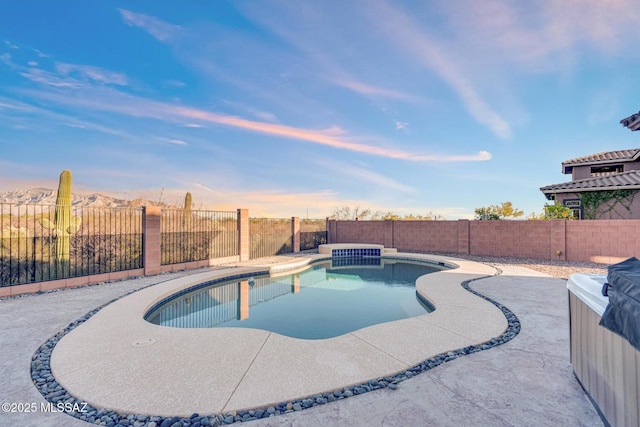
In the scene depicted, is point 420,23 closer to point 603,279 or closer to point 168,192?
point 603,279

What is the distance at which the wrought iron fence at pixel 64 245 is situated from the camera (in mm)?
6164

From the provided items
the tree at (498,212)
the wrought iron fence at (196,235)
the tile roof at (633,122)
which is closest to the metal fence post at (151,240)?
A: the wrought iron fence at (196,235)

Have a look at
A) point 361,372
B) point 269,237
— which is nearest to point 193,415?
point 361,372

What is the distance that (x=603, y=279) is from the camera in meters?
2.40

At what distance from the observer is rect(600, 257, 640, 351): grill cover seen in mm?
1366

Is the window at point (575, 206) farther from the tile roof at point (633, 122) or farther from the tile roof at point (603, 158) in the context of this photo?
the tile roof at point (633, 122)

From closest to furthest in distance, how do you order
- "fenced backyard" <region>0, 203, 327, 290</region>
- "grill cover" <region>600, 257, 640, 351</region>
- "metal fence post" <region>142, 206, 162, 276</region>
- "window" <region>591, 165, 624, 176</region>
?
"grill cover" <region>600, 257, 640, 351</region> → "fenced backyard" <region>0, 203, 327, 290</region> → "metal fence post" <region>142, 206, 162, 276</region> → "window" <region>591, 165, 624, 176</region>

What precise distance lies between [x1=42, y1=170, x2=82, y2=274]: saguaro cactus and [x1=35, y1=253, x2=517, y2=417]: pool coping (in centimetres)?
340

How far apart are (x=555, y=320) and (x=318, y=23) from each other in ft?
29.6

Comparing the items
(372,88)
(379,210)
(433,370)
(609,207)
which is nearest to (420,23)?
(372,88)

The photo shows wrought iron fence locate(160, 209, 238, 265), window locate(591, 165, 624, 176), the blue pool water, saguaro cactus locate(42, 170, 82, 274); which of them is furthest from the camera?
window locate(591, 165, 624, 176)

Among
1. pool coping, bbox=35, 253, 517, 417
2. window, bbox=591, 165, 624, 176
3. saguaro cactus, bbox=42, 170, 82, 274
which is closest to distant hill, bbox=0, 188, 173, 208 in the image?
saguaro cactus, bbox=42, 170, 82, 274

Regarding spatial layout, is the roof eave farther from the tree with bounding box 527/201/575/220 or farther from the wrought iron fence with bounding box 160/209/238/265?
the wrought iron fence with bounding box 160/209/238/265

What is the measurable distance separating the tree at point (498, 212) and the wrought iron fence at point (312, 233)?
887cm
